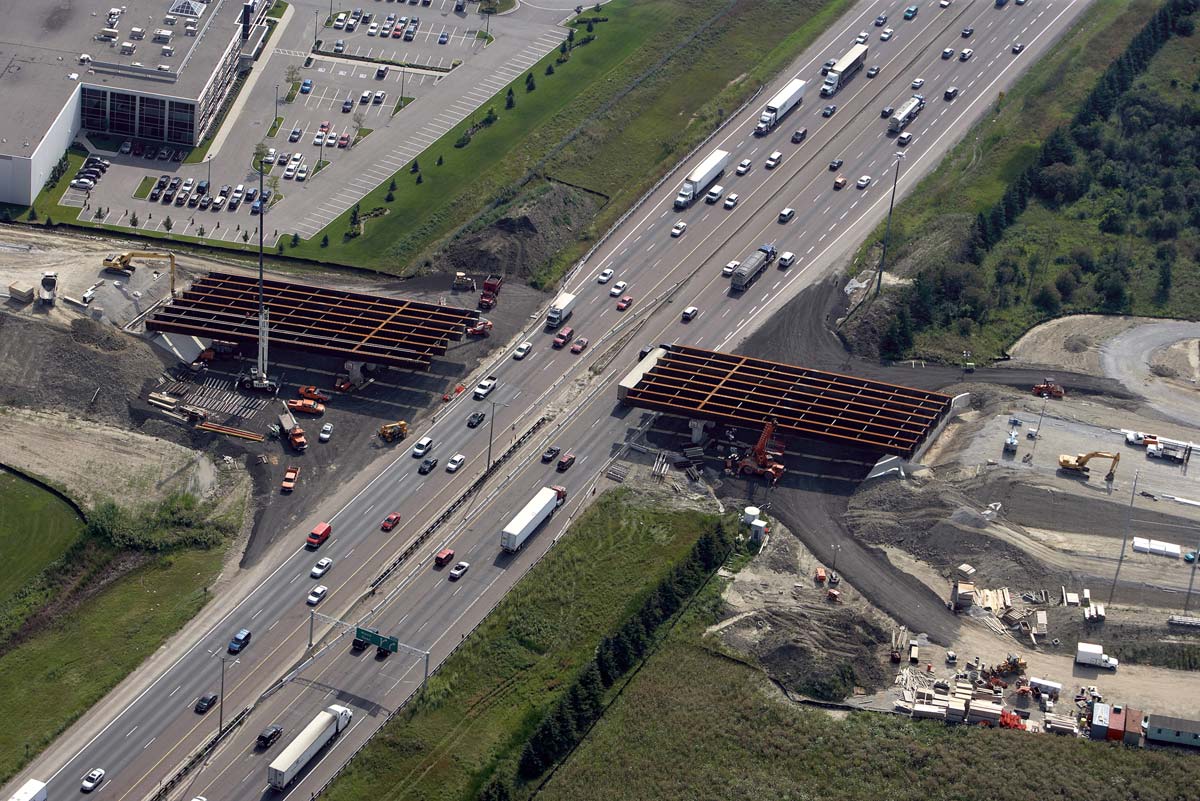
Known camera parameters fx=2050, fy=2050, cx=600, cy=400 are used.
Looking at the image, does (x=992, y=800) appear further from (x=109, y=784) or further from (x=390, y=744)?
(x=109, y=784)

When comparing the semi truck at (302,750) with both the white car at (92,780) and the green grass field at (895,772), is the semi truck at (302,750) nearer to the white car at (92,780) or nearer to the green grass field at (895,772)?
the white car at (92,780)

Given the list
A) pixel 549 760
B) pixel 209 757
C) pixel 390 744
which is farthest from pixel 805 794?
pixel 209 757

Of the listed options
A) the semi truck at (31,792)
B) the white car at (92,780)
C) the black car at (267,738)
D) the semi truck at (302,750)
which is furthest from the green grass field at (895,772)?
the semi truck at (31,792)

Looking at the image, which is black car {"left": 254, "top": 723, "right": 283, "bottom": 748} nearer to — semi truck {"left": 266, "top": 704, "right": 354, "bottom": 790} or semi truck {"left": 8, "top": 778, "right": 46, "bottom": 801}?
semi truck {"left": 266, "top": 704, "right": 354, "bottom": 790}

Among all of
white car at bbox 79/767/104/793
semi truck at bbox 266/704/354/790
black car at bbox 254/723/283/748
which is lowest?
white car at bbox 79/767/104/793

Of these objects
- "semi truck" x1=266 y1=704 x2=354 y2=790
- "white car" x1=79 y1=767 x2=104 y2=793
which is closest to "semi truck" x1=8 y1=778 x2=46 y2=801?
"white car" x1=79 y1=767 x2=104 y2=793

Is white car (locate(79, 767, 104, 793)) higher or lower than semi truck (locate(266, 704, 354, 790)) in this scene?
lower
